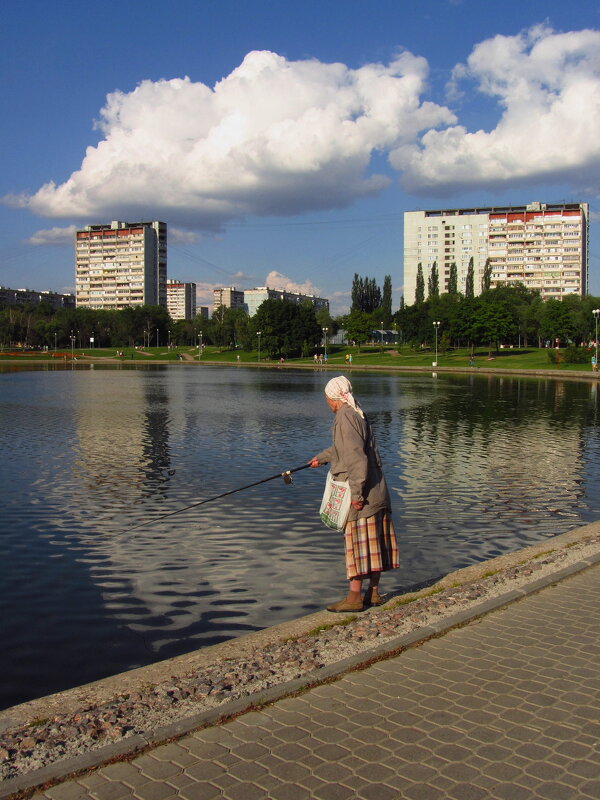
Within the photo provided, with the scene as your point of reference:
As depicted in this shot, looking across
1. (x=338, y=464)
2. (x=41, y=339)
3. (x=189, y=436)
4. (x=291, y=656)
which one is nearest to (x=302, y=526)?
(x=338, y=464)

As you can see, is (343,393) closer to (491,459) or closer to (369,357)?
(491,459)

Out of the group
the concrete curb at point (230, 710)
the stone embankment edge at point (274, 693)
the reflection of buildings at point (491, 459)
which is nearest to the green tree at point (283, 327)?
the reflection of buildings at point (491, 459)

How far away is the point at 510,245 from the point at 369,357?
71.3 meters

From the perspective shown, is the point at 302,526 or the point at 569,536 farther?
the point at 302,526

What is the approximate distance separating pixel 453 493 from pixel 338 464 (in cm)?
792

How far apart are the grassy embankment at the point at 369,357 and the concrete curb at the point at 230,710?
69280mm

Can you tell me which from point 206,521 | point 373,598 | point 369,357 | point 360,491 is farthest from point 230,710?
point 369,357

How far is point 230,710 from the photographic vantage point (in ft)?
15.2

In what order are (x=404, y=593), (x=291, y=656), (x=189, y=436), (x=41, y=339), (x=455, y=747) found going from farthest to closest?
(x=41, y=339) < (x=189, y=436) < (x=404, y=593) < (x=291, y=656) < (x=455, y=747)

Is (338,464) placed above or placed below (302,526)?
above

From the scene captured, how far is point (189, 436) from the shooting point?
22500 millimetres

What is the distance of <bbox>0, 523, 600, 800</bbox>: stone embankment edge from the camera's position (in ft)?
12.9

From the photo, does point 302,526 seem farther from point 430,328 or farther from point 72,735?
point 430,328

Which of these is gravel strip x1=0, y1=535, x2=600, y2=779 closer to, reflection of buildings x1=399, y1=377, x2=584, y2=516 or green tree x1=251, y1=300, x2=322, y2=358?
reflection of buildings x1=399, y1=377, x2=584, y2=516
